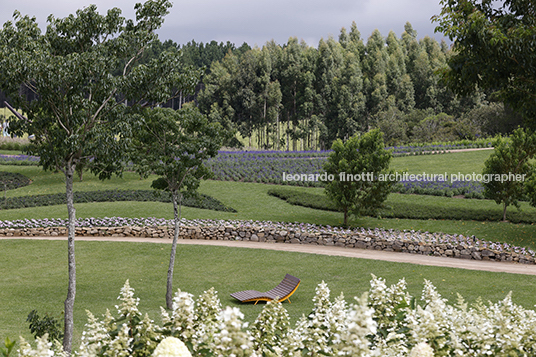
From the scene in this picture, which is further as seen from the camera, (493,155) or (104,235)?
(493,155)

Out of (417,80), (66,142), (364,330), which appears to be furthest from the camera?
(417,80)

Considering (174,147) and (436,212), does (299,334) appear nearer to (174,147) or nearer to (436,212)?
(174,147)

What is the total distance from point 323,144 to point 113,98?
52.0 m

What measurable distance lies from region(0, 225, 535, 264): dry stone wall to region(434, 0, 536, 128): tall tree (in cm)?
831

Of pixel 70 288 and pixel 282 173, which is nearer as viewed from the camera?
pixel 70 288

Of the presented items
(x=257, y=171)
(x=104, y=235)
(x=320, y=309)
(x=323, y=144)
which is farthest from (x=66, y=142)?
(x=323, y=144)

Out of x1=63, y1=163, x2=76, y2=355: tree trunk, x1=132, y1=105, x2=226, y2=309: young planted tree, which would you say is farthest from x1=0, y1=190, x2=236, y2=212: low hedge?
x1=63, y1=163, x2=76, y2=355: tree trunk

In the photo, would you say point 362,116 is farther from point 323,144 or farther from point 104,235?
point 104,235

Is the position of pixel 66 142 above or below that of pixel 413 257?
above

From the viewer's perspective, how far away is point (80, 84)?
7508mm

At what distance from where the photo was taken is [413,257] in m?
15.2

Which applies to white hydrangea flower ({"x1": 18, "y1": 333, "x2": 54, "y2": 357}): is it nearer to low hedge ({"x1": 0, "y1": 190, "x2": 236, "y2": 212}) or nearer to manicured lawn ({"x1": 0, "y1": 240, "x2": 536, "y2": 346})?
manicured lawn ({"x1": 0, "y1": 240, "x2": 536, "y2": 346})

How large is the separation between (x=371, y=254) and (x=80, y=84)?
11645mm

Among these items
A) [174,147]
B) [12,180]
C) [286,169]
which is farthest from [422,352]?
[12,180]
